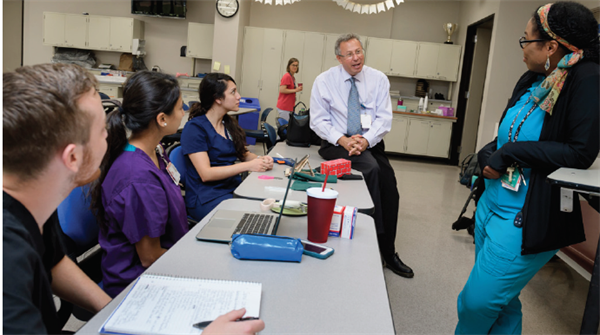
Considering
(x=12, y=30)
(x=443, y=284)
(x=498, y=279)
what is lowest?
(x=443, y=284)

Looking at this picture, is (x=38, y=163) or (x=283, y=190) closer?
(x=38, y=163)

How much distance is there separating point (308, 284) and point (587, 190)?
3.02 ft

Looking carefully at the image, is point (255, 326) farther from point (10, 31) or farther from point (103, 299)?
point (10, 31)

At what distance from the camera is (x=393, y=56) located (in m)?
8.45

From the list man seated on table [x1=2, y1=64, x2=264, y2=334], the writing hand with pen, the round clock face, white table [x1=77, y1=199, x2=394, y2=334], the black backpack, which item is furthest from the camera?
the round clock face

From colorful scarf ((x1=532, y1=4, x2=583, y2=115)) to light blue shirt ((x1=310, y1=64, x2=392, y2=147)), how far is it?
5.04ft

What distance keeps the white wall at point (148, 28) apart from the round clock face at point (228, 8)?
A: 48.4 inches

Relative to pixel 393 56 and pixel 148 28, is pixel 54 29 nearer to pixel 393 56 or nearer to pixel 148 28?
pixel 148 28

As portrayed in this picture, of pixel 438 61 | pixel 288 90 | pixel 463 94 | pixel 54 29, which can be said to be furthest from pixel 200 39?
pixel 463 94

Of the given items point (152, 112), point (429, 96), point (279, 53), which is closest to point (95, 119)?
point (152, 112)

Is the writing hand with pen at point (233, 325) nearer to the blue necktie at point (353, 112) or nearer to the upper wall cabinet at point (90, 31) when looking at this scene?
the blue necktie at point (353, 112)

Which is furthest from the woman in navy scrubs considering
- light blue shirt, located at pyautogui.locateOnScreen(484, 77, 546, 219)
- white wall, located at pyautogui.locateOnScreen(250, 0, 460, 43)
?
white wall, located at pyautogui.locateOnScreen(250, 0, 460, 43)

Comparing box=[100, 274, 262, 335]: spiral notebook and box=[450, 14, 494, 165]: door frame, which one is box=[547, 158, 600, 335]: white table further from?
box=[450, 14, 494, 165]: door frame

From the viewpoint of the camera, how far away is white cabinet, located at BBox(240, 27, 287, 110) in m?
8.52
